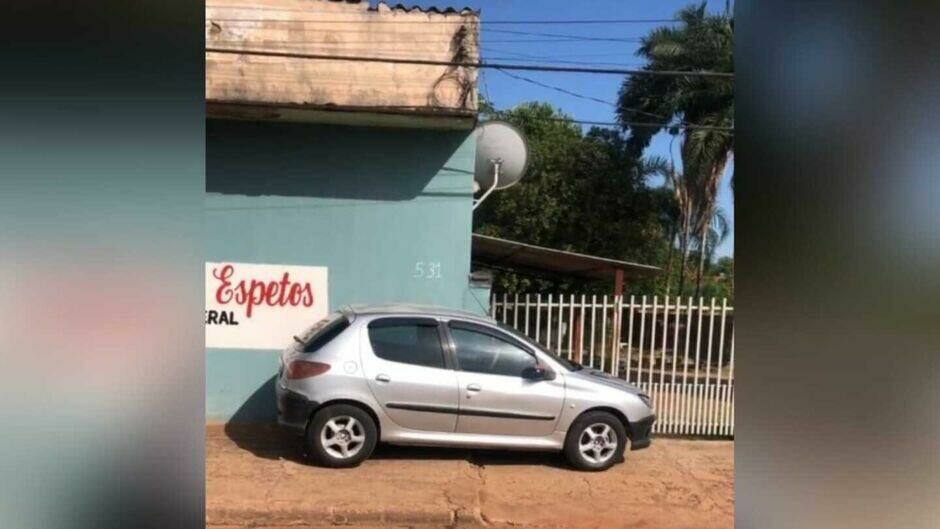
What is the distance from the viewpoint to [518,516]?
4.93 m

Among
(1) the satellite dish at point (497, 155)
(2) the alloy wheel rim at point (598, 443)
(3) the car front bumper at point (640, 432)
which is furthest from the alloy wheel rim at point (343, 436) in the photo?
(1) the satellite dish at point (497, 155)

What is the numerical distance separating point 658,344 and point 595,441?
2.11 metres

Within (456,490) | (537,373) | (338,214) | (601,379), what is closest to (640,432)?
(601,379)

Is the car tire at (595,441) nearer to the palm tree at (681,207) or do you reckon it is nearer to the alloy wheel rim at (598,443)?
the alloy wheel rim at (598,443)

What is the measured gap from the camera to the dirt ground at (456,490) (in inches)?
190

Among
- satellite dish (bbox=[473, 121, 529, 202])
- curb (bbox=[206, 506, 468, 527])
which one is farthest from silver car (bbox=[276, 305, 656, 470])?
satellite dish (bbox=[473, 121, 529, 202])

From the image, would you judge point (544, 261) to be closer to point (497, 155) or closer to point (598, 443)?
point (497, 155)

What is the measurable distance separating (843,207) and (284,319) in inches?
245

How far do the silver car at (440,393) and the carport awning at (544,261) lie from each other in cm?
237

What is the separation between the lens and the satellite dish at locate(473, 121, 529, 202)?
834 centimetres

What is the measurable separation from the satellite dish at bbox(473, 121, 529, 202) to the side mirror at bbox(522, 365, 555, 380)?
294cm

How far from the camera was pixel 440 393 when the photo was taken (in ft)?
18.8

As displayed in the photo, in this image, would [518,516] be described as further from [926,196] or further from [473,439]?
[926,196]

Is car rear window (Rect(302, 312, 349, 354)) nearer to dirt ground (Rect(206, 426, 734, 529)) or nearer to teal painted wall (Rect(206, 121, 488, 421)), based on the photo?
dirt ground (Rect(206, 426, 734, 529))
